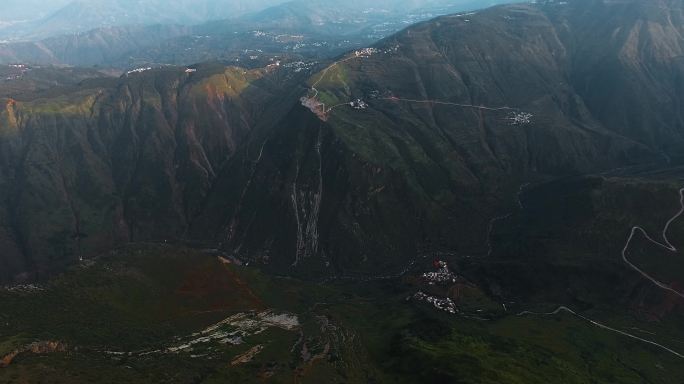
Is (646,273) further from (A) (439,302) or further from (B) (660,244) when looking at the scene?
(A) (439,302)

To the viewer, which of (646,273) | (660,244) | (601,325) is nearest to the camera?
(601,325)

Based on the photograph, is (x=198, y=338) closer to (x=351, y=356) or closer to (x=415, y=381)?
(x=351, y=356)

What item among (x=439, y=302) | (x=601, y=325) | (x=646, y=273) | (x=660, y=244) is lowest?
(x=601, y=325)

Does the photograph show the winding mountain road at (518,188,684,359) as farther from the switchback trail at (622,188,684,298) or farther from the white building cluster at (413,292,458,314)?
the white building cluster at (413,292,458,314)

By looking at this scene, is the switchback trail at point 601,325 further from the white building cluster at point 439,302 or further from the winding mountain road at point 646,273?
the white building cluster at point 439,302

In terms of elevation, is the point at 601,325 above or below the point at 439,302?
below

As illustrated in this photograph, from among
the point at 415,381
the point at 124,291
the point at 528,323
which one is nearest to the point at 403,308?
the point at 528,323

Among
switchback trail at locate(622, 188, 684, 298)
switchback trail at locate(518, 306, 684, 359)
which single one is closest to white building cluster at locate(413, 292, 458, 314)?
switchback trail at locate(518, 306, 684, 359)

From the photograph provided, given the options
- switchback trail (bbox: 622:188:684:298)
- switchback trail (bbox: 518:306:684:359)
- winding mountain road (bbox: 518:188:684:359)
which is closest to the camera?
switchback trail (bbox: 518:306:684:359)

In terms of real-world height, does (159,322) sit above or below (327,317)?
above

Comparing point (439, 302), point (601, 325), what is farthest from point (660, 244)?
point (439, 302)

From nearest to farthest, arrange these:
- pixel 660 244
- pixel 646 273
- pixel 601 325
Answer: pixel 601 325
pixel 646 273
pixel 660 244
